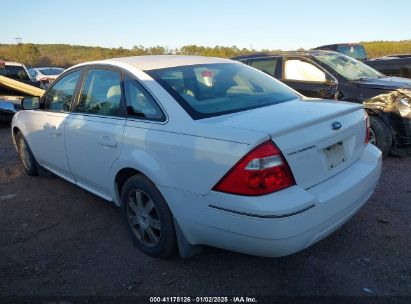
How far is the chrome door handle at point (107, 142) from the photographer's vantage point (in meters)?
3.31

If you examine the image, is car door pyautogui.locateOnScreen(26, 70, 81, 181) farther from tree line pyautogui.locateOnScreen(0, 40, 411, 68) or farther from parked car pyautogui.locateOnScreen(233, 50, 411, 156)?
tree line pyautogui.locateOnScreen(0, 40, 411, 68)

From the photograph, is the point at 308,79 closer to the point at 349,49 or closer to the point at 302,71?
the point at 302,71

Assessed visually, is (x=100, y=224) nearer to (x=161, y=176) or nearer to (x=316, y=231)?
(x=161, y=176)

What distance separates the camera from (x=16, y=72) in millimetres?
12914

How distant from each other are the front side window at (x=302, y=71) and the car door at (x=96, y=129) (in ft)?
13.8

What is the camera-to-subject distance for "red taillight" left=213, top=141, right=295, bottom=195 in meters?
2.37

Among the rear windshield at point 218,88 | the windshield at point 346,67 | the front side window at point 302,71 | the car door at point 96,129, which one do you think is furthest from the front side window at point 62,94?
the windshield at point 346,67

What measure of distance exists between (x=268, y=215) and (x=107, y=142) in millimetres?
1682

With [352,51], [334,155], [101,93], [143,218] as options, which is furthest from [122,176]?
[352,51]

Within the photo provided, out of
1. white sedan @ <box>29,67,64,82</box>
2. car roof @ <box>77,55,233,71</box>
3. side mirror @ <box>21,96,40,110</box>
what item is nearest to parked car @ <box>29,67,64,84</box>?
white sedan @ <box>29,67,64,82</box>

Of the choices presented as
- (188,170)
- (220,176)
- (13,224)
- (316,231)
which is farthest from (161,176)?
(13,224)

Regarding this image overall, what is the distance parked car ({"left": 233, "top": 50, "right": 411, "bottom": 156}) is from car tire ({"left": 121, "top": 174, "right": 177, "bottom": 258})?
3853 millimetres

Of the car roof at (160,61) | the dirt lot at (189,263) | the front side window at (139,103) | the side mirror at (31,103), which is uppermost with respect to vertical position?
the car roof at (160,61)

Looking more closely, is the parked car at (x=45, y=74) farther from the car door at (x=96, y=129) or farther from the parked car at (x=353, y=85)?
the car door at (x=96, y=129)
